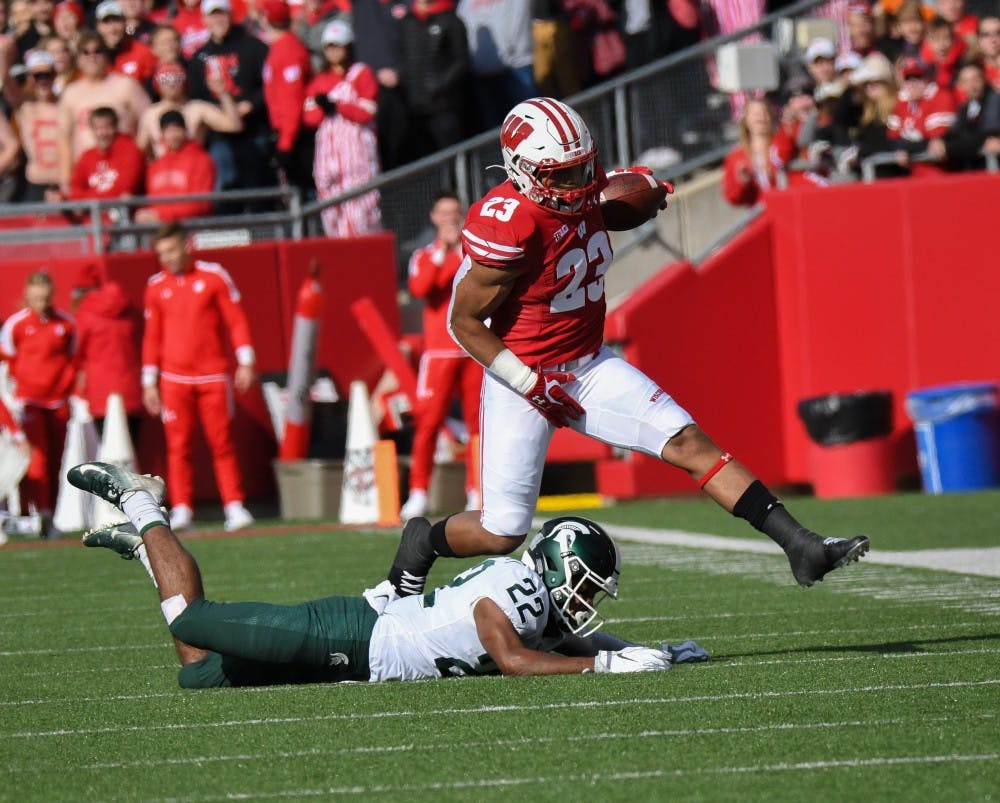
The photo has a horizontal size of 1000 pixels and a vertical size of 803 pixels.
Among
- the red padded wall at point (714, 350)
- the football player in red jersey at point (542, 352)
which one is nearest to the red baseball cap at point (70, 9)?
the red padded wall at point (714, 350)

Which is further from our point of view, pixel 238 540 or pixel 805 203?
pixel 805 203

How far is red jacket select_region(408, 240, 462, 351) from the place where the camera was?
43.7ft

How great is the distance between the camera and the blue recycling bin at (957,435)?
1441cm

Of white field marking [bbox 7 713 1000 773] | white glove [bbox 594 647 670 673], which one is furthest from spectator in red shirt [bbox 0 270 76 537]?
white field marking [bbox 7 713 1000 773]

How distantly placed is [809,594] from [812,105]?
7594mm

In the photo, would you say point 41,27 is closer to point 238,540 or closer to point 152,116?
point 152,116

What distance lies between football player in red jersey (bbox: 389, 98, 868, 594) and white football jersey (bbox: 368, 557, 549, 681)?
703mm

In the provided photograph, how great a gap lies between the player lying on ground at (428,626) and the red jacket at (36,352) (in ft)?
24.9

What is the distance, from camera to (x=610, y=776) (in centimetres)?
459

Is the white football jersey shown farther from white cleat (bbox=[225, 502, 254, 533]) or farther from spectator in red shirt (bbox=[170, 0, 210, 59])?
spectator in red shirt (bbox=[170, 0, 210, 59])

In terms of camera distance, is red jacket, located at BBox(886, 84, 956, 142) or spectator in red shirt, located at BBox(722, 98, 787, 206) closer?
spectator in red shirt, located at BBox(722, 98, 787, 206)

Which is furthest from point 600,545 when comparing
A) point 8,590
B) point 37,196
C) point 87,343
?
point 37,196

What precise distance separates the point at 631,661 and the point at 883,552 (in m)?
4.49

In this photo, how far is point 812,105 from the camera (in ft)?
50.4
